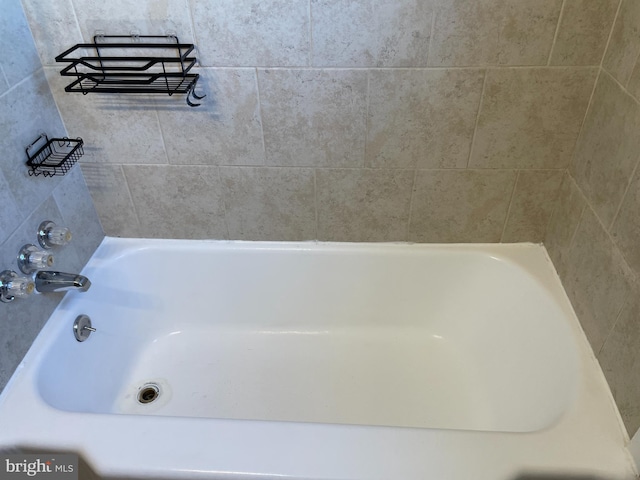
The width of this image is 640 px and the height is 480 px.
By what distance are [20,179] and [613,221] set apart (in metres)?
1.46

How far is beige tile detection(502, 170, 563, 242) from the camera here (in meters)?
1.41

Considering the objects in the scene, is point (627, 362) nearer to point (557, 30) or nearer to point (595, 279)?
→ point (595, 279)

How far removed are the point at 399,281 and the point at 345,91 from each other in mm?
664

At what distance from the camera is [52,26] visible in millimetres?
1232

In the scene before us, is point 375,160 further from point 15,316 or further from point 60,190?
point 15,316

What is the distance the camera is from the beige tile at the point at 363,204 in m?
1.44

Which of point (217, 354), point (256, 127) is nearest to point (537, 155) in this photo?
point (256, 127)

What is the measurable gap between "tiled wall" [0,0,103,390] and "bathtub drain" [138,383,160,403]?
408 mm

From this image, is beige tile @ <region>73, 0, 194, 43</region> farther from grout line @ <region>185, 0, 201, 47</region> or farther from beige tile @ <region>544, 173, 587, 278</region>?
beige tile @ <region>544, 173, 587, 278</region>

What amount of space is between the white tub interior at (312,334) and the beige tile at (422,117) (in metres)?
0.32

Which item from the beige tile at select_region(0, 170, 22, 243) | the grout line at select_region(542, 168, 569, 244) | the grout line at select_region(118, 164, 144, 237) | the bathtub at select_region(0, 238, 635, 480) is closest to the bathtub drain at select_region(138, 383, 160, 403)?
the bathtub at select_region(0, 238, 635, 480)

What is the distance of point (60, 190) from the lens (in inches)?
54.4

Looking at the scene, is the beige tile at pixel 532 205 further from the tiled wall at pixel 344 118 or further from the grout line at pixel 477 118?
the grout line at pixel 477 118

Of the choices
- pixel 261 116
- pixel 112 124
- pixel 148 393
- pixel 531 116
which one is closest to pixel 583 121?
pixel 531 116
